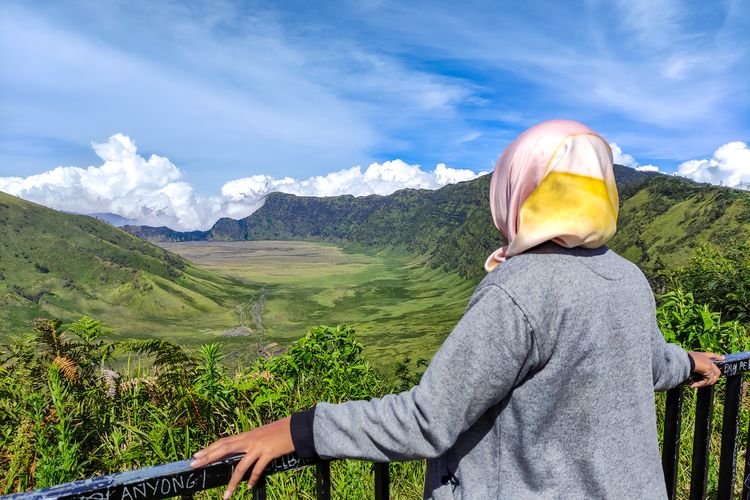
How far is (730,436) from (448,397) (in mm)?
2207

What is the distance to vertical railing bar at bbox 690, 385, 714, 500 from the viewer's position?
2.49 m

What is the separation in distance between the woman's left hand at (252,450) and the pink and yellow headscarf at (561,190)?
809 mm

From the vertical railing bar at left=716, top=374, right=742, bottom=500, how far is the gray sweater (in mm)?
1469

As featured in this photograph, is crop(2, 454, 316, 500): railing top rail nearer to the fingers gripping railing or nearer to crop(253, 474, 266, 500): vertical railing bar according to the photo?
crop(253, 474, 266, 500): vertical railing bar

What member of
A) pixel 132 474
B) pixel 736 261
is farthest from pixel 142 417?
pixel 736 261

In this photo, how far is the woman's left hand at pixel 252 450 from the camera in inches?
55.4

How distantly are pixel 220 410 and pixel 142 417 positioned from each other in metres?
0.63

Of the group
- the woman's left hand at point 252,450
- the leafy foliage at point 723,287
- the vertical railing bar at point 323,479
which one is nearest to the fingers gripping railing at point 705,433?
the vertical railing bar at point 323,479

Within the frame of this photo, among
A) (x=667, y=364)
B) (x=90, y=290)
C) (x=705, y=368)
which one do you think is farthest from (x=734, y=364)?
(x=90, y=290)

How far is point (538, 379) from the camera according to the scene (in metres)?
1.29

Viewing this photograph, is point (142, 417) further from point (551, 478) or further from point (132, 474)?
point (551, 478)

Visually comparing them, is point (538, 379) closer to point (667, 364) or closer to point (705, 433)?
point (667, 364)

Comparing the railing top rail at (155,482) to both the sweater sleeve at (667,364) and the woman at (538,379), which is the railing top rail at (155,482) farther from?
the sweater sleeve at (667,364)

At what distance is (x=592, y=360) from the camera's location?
4.26ft
